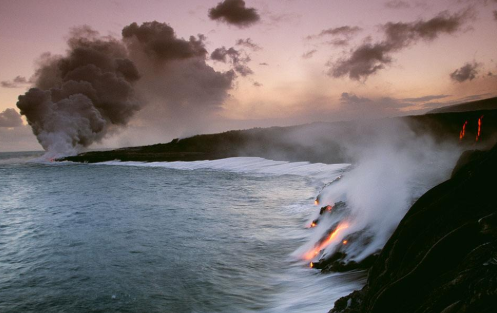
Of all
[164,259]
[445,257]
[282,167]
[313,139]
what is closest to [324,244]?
[164,259]

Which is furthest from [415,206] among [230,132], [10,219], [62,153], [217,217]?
[62,153]

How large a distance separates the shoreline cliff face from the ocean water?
190cm

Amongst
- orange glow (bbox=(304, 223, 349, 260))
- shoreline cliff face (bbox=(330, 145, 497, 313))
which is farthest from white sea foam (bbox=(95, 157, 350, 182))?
shoreline cliff face (bbox=(330, 145, 497, 313))

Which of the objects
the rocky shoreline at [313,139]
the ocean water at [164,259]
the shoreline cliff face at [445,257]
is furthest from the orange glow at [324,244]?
the rocky shoreline at [313,139]

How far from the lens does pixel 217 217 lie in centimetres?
1349

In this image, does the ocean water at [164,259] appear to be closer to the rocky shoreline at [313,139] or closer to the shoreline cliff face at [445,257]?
the shoreline cliff face at [445,257]

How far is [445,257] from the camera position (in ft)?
9.10

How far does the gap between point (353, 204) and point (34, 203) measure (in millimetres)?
19016

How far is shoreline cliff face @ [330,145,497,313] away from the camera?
2191 millimetres

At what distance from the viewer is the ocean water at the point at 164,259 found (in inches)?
232

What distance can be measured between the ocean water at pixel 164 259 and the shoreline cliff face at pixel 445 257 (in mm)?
1897

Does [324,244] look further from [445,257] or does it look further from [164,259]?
[445,257]

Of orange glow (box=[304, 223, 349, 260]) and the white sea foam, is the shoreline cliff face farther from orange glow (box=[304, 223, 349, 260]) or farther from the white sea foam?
the white sea foam

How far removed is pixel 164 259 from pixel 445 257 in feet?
23.3
